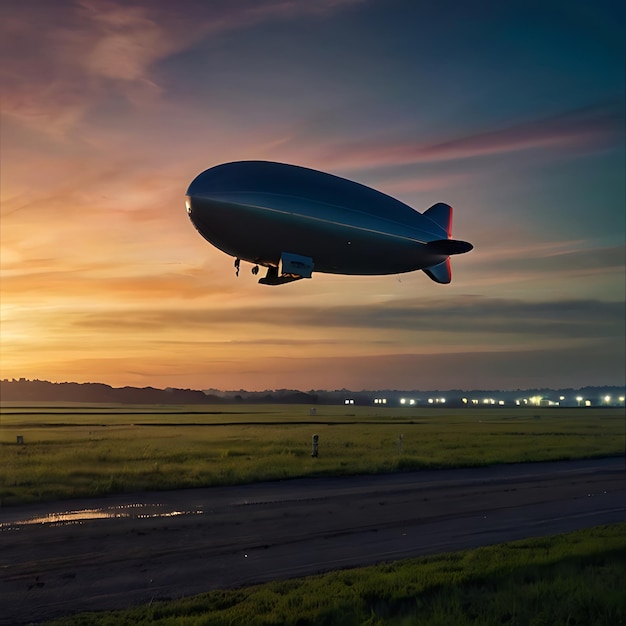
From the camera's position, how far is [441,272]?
28.4 metres

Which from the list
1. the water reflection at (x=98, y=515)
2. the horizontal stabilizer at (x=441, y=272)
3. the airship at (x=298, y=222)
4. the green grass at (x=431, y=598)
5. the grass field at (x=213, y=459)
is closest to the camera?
the green grass at (x=431, y=598)

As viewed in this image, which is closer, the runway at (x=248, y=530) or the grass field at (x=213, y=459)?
the runway at (x=248, y=530)

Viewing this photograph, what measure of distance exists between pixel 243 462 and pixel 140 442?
18.6 metres

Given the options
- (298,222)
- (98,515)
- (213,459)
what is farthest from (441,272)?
(98,515)

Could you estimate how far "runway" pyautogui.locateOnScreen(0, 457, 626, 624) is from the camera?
11180mm

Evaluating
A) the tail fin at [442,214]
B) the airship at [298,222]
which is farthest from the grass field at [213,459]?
the tail fin at [442,214]

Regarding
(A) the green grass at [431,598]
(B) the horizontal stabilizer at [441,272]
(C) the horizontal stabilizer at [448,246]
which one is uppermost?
(C) the horizontal stabilizer at [448,246]

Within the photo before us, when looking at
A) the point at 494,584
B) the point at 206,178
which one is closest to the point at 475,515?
the point at 494,584

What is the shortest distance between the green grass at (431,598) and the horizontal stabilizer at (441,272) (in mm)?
16671

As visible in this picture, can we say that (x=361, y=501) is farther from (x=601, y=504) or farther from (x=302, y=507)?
(x=601, y=504)

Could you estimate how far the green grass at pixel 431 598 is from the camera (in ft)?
31.3

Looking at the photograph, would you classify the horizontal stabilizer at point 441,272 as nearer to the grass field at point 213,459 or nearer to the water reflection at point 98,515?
the grass field at point 213,459

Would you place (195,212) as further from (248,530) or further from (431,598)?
(431,598)

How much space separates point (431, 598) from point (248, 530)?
20.8 ft
